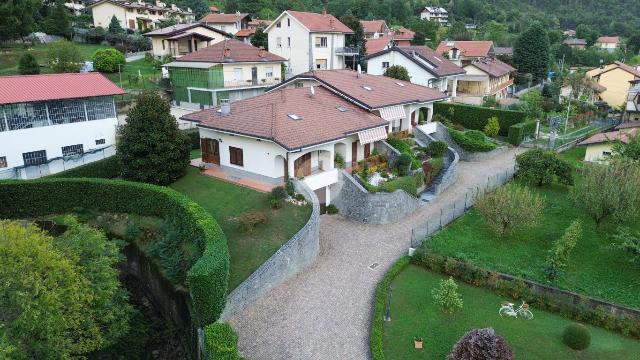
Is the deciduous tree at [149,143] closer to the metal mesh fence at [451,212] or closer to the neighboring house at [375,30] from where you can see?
the metal mesh fence at [451,212]

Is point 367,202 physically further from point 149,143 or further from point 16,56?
point 16,56

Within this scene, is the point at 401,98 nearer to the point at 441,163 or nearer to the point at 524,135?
the point at 441,163

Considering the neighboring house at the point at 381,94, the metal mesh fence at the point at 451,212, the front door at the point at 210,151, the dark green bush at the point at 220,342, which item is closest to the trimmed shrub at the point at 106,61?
the neighboring house at the point at 381,94

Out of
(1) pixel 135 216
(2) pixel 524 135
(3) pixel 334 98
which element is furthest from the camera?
(2) pixel 524 135

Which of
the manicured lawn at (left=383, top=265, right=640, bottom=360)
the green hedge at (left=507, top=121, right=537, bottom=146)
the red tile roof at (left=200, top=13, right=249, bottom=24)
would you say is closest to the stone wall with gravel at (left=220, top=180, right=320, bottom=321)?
the manicured lawn at (left=383, top=265, right=640, bottom=360)

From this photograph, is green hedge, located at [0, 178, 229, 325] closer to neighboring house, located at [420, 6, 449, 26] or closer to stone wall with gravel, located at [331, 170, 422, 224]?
stone wall with gravel, located at [331, 170, 422, 224]

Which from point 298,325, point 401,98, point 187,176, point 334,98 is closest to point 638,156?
point 401,98

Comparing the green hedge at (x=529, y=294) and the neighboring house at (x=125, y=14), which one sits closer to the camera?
the green hedge at (x=529, y=294)
